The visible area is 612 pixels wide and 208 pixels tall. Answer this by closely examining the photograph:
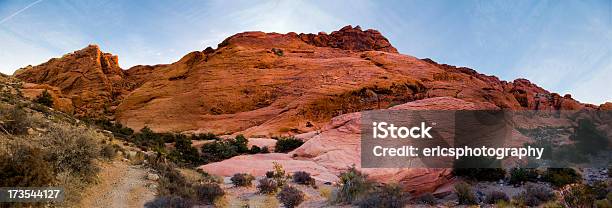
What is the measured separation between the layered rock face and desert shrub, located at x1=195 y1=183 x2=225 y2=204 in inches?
1136

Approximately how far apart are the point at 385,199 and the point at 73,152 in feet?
34.0

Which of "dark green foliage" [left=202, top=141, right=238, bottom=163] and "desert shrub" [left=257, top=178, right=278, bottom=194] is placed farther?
"dark green foliage" [left=202, top=141, right=238, bottom=163]

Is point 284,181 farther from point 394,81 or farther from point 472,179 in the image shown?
point 394,81

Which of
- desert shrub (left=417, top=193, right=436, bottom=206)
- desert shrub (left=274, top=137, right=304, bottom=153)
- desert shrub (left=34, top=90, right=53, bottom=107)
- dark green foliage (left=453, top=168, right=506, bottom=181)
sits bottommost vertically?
desert shrub (left=417, top=193, right=436, bottom=206)

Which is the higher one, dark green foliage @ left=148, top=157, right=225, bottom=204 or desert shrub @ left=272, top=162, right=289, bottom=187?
desert shrub @ left=272, top=162, right=289, bottom=187

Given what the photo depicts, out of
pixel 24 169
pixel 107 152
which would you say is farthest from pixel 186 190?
pixel 107 152

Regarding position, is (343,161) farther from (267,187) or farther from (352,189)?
(267,187)

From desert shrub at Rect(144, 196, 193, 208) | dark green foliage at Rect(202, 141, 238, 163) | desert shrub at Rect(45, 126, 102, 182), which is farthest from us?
dark green foliage at Rect(202, 141, 238, 163)

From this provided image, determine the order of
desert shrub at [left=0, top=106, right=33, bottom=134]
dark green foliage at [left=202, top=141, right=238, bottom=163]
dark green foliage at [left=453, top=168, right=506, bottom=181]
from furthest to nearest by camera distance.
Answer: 1. dark green foliage at [left=202, top=141, right=238, bottom=163]
2. dark green foliage at [left=453, top=168, right=506, bottom=181]
3. desert shrub at [left=0, top=106, right=33, bottom=134]

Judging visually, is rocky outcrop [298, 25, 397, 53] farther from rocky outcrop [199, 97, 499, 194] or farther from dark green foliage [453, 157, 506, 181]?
dark green foliage [453, 157, 506, 181]

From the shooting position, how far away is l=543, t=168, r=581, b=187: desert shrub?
20.7 metres

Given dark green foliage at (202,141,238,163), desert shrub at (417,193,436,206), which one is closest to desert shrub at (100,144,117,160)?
dark green foliage at (202,141,238,163)

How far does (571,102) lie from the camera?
63.7 m

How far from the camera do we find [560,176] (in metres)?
21.2
